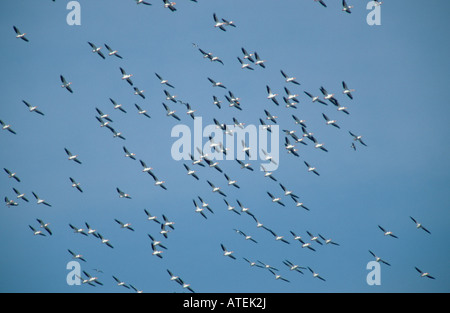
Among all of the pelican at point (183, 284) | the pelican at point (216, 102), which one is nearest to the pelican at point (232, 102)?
the pelican at point (216, 102)

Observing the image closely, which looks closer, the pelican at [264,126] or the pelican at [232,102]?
the pelican at [232,102]

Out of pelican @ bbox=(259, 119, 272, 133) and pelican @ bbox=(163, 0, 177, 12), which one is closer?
pelican @ bbox=(163, 0, 177, 12)

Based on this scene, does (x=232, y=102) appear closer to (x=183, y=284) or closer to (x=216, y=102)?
(x=216, y=102)

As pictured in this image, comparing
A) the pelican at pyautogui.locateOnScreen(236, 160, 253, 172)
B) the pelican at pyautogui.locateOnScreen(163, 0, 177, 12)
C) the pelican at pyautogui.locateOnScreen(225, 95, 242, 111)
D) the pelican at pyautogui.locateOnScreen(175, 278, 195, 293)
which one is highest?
the pelican at pyautogui.locateOnScreen(163, 0, 177, 12)

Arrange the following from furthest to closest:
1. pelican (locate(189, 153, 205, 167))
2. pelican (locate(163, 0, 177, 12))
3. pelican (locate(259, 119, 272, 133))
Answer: pelican (locate(259, 119, 272, 133))
pelican (locate(189, 153, 205, 167))
pelican (locate(163, 0, 177, 12))

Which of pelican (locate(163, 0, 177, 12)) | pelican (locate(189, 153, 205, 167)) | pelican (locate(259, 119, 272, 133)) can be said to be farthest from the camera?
pelican (locate(259, 119, 272, 133))

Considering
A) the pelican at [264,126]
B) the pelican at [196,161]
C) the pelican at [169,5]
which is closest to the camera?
the pelican at [169,5]

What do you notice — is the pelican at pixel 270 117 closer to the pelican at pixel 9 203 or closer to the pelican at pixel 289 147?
the pelican at pixel 289 147

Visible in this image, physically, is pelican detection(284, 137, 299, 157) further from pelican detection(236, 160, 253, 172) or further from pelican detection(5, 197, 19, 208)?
pelican detection(5, 197, 19, 208)

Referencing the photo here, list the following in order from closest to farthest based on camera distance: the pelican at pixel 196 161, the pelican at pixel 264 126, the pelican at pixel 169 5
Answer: the pelican at pixel 169 5, the pelican at pixel 196 161, the pelican at pixel 264 126

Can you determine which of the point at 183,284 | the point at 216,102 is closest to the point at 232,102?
the point at 216,102

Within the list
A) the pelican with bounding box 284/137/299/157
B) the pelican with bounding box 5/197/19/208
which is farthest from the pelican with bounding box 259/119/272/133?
the pelican with bounding box 5/197/19/208
